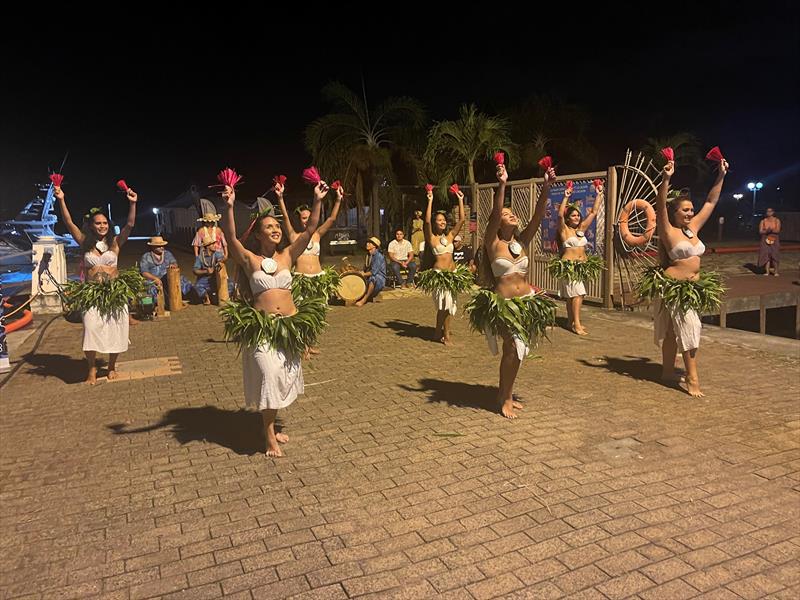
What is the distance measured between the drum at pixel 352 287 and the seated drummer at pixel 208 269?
2.63 meters

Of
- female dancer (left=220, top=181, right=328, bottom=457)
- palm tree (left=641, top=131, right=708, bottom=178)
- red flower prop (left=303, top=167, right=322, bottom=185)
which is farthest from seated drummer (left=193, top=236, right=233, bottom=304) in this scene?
palm tree (left=641, top=131, right=708, bottom=178)

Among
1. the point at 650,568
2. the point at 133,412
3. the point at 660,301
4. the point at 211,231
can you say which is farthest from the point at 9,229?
the point at 650,568

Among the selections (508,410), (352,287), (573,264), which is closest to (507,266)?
(508,410)

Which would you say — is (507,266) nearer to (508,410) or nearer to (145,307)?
(508,410)

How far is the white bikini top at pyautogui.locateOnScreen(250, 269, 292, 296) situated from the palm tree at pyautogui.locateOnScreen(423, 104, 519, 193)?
1710cm

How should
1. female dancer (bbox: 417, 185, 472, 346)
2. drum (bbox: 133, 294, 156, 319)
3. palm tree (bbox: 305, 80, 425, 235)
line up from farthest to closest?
palm tree (bbox: 305, 80, 425, 235)
drum (bbox: 133, 294, 156, 319)
female dancer (bbox: 417, 185, 472, 346)

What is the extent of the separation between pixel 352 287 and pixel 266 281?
8.31 metres

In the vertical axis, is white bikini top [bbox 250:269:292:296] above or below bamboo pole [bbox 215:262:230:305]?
above

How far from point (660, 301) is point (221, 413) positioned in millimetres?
4652

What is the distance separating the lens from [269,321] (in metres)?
4.64

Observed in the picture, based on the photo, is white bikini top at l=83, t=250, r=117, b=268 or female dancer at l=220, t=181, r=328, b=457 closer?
female dancer at l=220, t=181, r=328, b=457

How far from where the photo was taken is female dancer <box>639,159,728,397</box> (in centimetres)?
638

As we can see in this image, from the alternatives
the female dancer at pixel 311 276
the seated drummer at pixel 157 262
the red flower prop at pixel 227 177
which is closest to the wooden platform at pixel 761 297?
the female dancer at pixel 311 276

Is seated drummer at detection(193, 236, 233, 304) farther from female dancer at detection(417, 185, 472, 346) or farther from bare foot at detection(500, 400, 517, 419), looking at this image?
bare foot at detection(500, 400, 517, 419)
